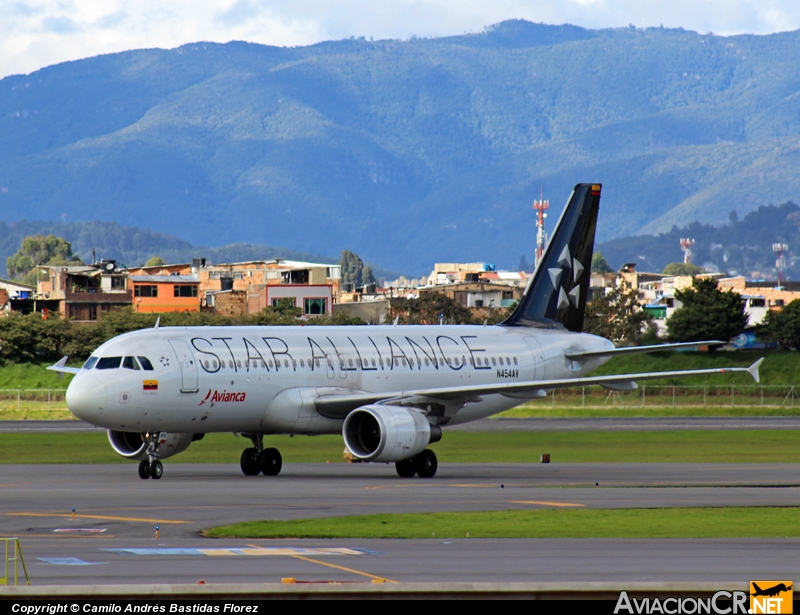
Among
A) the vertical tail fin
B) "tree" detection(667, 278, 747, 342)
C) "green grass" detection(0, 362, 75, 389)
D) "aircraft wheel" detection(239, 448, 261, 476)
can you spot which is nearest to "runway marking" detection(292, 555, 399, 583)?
"aircraft wheel" detection(239, 448, 261, 476)

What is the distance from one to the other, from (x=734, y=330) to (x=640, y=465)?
77.6 m

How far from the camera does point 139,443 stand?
139 feet

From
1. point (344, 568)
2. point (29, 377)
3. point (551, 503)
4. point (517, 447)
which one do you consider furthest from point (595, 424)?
point (344, 568)

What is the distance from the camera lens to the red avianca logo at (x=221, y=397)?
4016 cm

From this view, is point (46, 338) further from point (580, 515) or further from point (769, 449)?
point (580, 515)

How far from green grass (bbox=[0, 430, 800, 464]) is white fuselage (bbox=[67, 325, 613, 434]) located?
4583 millimetres

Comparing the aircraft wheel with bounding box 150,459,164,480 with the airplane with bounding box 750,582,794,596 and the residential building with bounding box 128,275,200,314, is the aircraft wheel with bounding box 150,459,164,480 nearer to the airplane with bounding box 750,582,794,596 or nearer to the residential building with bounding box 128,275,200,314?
the airplane with bounding box 750,582,794,596

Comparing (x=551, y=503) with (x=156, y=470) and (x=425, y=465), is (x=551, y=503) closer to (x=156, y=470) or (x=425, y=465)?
(x=425, y=465)

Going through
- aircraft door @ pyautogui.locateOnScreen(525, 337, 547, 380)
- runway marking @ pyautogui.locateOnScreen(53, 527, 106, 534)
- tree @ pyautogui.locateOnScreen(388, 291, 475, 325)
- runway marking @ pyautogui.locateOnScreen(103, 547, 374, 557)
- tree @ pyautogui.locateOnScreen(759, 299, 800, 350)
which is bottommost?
runway marking @ pyautogui.locateOnScreen(53, 527, 106, 534)

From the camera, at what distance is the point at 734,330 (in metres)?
121

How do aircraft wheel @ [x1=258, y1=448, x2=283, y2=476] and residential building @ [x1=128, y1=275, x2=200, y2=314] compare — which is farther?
residential building @ [x1=128, y1=275, x2=200, y2=314]

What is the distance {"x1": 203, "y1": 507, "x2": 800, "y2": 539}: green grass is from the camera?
83.0 feet

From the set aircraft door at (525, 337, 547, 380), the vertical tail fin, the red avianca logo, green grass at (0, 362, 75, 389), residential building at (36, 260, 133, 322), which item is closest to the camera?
the red avianca logo

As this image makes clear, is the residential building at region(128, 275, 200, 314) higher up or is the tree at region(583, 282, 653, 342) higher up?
the residential building at region(128, 275, 200, 314)
